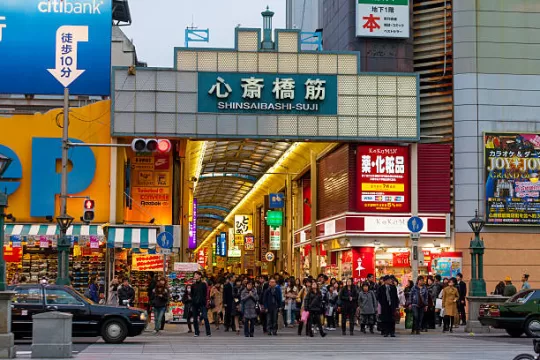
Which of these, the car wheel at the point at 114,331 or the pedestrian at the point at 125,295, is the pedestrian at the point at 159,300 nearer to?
the pedestrian at the point at 125,295

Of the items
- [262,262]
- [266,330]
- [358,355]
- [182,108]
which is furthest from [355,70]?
[262,262]

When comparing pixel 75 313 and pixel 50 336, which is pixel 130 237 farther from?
Answer: pixel 50 336

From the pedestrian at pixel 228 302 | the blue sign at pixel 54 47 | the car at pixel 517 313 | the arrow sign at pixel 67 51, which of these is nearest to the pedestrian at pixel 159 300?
the pedestrian at pixel 228 302

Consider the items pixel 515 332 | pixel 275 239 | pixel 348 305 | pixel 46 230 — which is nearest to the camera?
pixel 515 332

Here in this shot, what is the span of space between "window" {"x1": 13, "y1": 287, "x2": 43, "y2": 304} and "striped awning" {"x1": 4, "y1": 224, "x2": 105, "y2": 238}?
11.5 metres

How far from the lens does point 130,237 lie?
122ft

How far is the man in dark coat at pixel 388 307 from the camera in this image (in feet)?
94.6

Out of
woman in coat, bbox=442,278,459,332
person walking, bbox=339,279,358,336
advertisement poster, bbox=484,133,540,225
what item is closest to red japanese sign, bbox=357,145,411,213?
advertisement poster, bbox=484,133,540,225

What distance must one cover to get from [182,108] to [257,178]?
25.1m

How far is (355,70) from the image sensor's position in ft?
128

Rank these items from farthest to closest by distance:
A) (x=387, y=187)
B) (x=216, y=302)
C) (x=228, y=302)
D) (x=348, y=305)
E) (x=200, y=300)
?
1. (x=387, y=187)
2. (x=216, y=302)
3. (x=228, y=302)
4. (x=348, y=305)
5. (x=200, y=300)

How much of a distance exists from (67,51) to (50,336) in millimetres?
21891

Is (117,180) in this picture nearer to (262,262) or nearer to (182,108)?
(182,108)

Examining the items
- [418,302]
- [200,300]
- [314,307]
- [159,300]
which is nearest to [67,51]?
[159,300]
